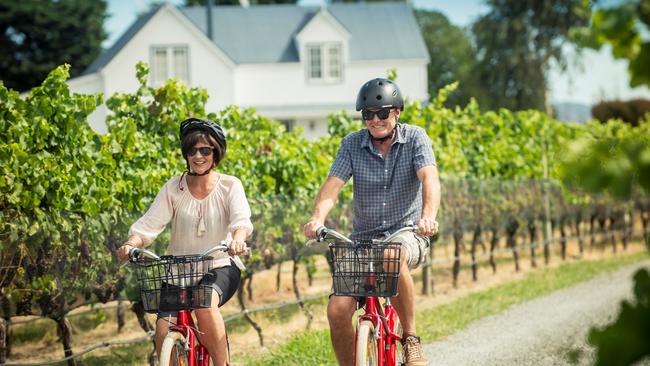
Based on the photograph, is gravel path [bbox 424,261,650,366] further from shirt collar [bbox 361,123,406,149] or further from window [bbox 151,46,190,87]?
window [bbox 151,46,190,87]

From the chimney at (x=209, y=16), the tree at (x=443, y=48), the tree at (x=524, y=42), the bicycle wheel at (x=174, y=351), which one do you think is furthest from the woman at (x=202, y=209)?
the tree at (x=443, y=48)

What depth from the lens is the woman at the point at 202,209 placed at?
4.96 metres

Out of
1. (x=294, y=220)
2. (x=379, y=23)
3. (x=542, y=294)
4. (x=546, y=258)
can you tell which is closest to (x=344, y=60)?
(x=379, y=23)

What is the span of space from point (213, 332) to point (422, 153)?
61.6 inches

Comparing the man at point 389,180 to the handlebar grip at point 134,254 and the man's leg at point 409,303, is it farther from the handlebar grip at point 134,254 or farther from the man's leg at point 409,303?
the handlebar grip at point 134,254

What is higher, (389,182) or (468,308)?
(389,182)

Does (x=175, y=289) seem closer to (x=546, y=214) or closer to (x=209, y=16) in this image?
(x=546, y=214)

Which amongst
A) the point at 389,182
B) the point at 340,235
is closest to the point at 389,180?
the point at 389,182

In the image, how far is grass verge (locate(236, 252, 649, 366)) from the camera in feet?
26.3

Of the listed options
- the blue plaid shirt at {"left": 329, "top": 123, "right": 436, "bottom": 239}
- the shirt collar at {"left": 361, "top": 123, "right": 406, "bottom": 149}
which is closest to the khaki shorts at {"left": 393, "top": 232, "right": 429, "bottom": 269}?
the blue plaid shirt at {"left": 329, "top": 123, "right": 436, "bottom": 239}

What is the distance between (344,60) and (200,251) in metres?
30.8

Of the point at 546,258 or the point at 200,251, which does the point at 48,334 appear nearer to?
the point at 200,251

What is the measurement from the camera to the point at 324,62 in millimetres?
35469

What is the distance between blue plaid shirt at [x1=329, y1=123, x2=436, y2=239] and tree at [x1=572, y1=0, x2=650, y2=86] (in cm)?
327
